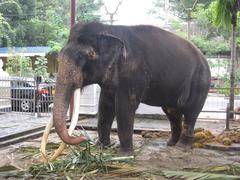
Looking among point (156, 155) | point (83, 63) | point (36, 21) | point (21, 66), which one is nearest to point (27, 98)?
point (156, 155)

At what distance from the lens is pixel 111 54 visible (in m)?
6.53

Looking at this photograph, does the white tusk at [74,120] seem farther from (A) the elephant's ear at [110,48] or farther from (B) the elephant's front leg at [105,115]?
(B) the elephant's front leg at [105,115]

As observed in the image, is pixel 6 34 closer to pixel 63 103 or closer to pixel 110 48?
pixel 110 48

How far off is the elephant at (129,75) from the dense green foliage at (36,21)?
79.3ft

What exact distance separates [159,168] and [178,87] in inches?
71.2

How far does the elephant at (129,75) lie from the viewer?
6109 mm

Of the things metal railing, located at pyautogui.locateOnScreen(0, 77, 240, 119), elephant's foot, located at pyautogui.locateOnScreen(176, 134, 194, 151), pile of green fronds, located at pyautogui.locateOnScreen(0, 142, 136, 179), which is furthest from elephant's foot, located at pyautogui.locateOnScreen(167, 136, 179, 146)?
metal railing, located at pyautogui.locateOnScreen(0, 77, 240, 119)

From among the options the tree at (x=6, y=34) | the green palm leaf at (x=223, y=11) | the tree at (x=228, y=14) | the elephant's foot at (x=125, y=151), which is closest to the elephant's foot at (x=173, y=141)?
the elephant's foot at (x=125, y=151)

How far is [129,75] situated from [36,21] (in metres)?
28.7

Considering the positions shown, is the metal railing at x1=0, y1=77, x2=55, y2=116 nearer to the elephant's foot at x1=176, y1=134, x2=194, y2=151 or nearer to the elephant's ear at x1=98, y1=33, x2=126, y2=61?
the elephant's foot at x1=176, y1=134, x2=194, y2=151

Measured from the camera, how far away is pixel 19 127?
393 inches

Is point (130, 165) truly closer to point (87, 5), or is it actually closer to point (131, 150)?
point (131, 150)

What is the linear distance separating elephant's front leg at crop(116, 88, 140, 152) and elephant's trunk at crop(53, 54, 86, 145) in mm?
923

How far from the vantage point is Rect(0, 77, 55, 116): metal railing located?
13.1 meters
